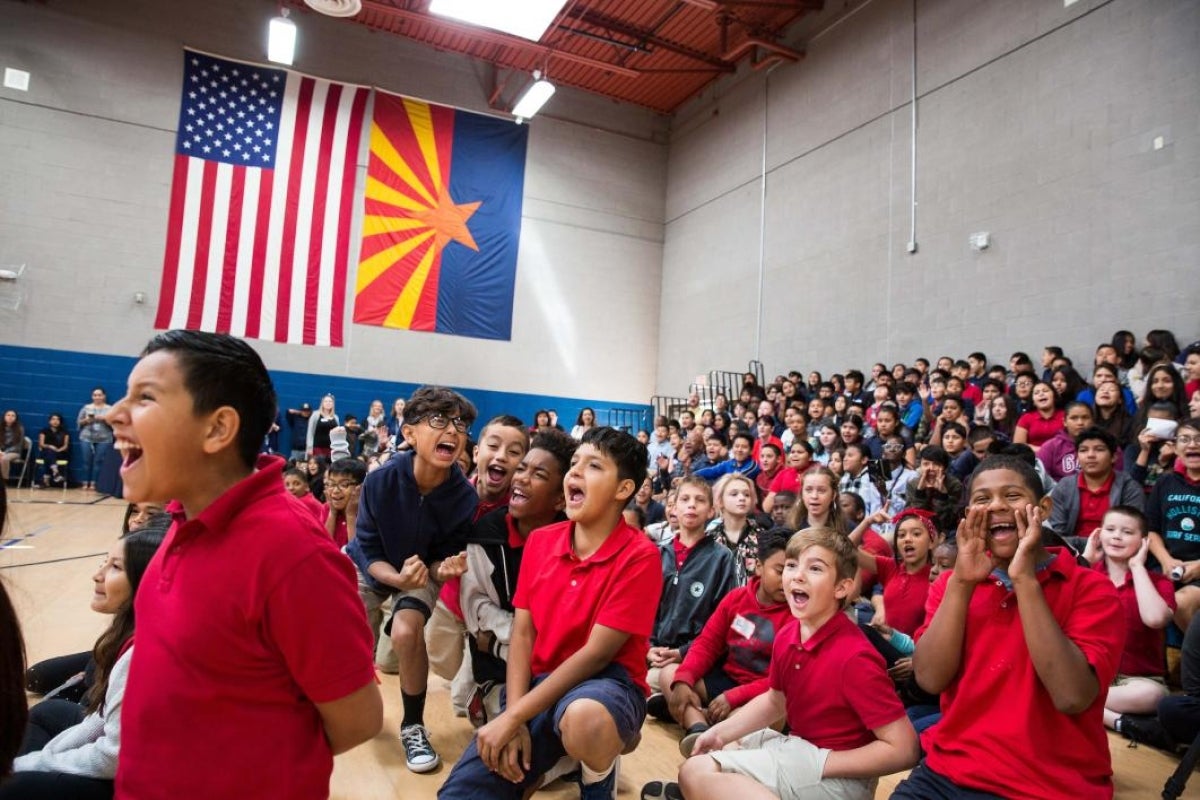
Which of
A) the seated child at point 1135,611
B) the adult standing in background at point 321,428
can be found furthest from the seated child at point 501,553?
the adult standing in background at point 321,428

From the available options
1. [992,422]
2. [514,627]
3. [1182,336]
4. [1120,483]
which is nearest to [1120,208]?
[1182,336]

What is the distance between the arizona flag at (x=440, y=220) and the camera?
36.2 feet

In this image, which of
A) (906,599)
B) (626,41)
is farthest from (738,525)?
(626,41)

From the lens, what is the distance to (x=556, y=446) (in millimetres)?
2350

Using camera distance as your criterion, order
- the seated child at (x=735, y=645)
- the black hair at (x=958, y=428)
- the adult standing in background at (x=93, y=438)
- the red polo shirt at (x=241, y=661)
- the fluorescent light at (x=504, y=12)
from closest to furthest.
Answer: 1. the red polo shirt at (x=241, y=661)
2. the seated child at (x=735, y=645)
3. the black hair at (x=958, y=428)
4. the fluorescent light at (x=504, y=12)
5. the adult standing in background at (x=93, y=438)

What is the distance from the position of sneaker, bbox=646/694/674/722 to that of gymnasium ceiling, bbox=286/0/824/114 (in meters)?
9.07

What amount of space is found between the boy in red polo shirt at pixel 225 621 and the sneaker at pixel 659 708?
1.92 metres

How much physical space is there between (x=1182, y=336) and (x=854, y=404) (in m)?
2.65

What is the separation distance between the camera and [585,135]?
41.6 feet

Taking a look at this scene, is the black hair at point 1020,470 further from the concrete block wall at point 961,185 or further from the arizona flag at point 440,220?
the arizona flag at point 440,220

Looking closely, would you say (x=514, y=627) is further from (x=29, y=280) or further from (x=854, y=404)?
(x=29, y=280)

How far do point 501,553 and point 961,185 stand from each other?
7.42m

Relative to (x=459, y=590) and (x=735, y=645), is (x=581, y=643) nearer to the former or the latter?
(x=459, y=590)

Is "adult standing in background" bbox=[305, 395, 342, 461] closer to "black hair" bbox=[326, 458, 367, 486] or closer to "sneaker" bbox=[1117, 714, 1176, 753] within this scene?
"black hair" bbox=[326, 458, 367, 486]
